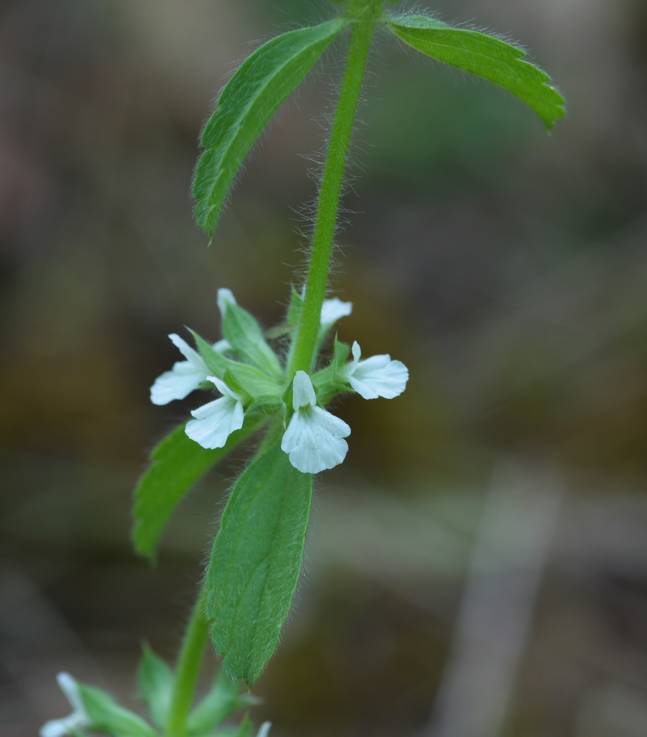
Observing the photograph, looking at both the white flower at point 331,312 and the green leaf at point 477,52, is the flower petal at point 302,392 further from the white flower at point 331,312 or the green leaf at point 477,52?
the green leaf at point 477,52

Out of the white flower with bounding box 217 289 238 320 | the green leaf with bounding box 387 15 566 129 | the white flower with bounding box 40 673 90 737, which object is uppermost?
the green leaf with bounding box 387 15 566 129

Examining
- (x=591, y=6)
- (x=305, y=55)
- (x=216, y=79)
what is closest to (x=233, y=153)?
(x=305, y=55)

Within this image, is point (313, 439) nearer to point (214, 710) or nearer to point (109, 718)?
point (214, 710)

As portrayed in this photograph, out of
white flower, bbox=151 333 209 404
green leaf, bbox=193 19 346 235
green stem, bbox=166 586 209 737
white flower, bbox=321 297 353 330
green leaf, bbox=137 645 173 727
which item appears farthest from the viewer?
green leaf, bbox=137 645 173 727

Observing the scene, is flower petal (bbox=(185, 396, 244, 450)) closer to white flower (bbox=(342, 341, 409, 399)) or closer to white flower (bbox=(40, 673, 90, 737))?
white flower (bbox=(342, 341, 409, 399))

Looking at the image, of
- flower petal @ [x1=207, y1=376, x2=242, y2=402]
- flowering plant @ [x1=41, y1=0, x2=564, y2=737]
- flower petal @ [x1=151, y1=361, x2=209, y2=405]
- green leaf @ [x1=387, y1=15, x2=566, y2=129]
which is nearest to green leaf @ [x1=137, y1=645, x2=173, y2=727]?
flowering plant @ [x1=41, y1=0, x2=564, y2=737]

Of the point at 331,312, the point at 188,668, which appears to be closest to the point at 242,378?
the point at 331,312
